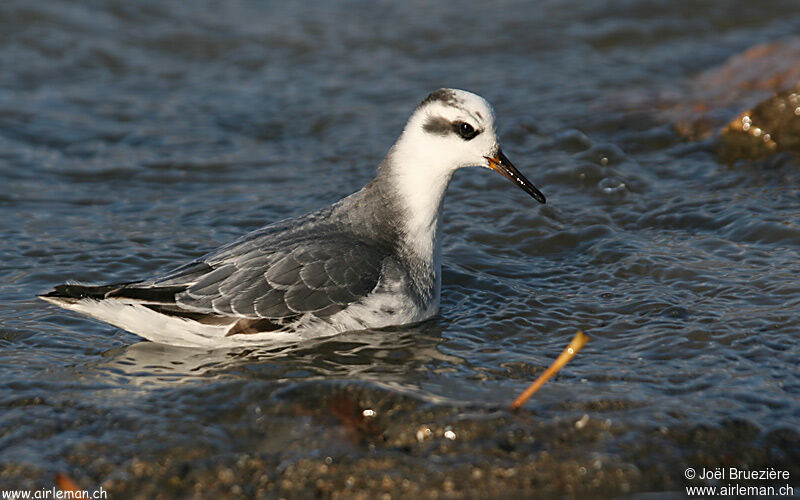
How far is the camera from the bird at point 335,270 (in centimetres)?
579

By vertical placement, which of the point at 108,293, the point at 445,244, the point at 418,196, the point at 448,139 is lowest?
the point at 108,293

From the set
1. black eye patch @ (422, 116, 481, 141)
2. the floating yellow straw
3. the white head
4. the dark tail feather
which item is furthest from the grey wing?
the floating yellow straw

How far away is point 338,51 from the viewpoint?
12922 millimetres

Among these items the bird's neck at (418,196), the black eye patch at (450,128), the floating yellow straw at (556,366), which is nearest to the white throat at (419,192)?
the bird's neck at (418,196)

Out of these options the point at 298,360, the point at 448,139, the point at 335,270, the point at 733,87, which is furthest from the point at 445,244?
the point at 733,87

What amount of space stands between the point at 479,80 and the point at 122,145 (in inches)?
173

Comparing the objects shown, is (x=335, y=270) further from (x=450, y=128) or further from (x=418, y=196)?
(x=450, y=128)

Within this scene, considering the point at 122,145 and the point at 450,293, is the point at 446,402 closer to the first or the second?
the point at 450,293

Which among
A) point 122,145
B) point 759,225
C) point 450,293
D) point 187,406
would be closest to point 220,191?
point 122,145

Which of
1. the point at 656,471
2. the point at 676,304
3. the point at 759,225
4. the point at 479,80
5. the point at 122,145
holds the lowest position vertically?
the point at 656,471

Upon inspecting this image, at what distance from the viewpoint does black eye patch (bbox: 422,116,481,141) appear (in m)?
6.32

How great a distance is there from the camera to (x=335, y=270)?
6.02m

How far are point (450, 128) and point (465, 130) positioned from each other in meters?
0.10

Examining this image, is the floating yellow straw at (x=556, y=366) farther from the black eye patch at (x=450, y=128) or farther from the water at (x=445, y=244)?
the black eye patch at (x=450, y=128)
